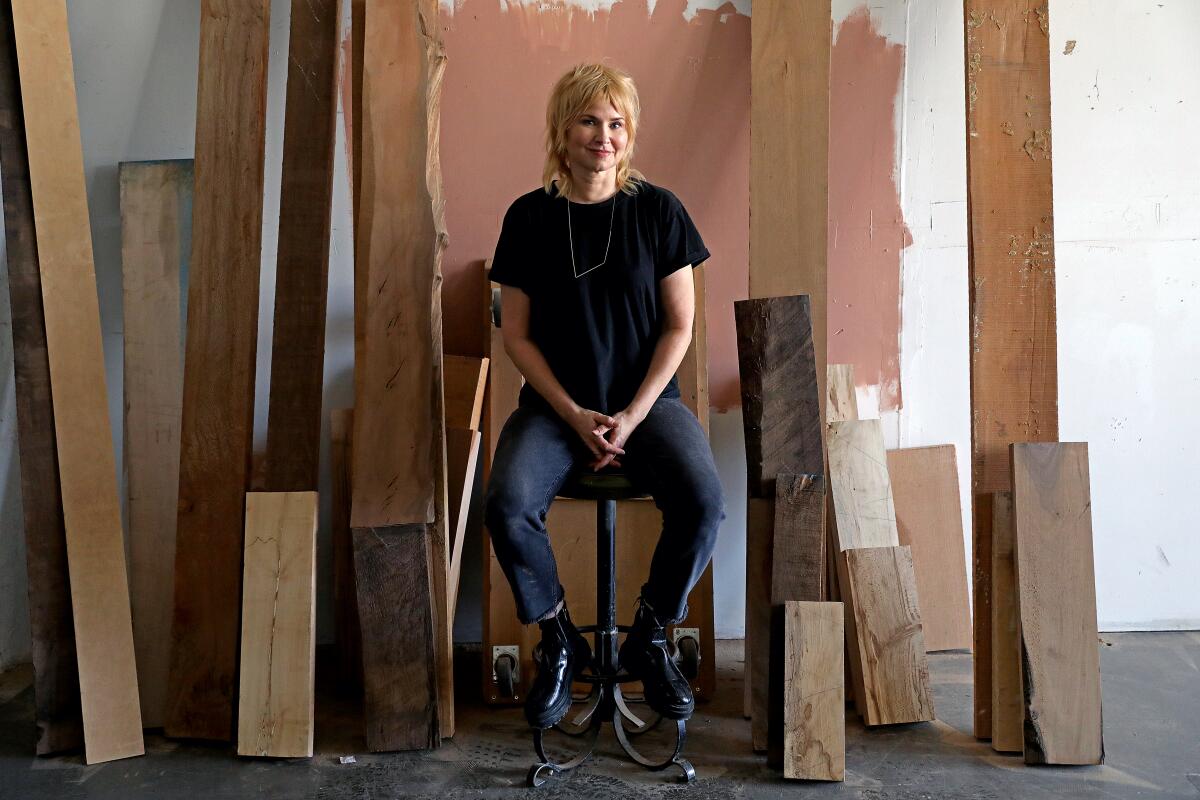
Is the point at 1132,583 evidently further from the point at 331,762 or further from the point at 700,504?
the point at 331,762

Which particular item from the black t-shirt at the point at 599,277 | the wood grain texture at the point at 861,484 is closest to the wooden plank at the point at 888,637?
the wood grain texture at the point at 861,484

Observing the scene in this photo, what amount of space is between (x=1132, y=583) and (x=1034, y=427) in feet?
Result: 3.52

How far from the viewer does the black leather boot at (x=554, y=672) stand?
7.24ft

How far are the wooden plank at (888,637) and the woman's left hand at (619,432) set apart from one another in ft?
2.61

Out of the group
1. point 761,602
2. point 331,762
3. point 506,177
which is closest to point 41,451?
point 331,762

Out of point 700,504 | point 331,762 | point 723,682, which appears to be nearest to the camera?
point 700,504

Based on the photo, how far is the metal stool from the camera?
2.25m

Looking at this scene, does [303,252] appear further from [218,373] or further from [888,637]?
[888,637]

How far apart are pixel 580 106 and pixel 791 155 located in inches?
26.1

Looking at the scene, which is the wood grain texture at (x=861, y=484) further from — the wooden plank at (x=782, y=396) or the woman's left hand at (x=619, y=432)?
the woman's left hand at (x=619, y=432)

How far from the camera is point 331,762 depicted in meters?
2.37

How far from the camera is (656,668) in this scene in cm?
227

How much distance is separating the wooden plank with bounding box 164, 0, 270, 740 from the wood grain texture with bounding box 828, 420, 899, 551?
1.63 metres

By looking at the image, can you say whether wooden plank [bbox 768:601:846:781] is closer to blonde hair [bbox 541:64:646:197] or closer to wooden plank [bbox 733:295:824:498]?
wooden plank [bbox 733:295:824:498]
